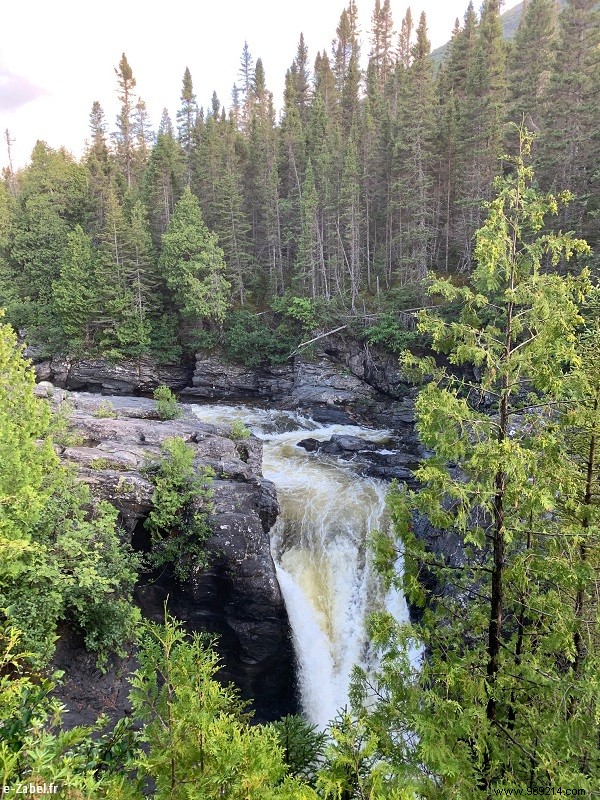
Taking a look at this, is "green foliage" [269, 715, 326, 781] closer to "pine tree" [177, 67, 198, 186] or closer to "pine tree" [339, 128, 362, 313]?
"pine tree" [339, 128, 362, 313]

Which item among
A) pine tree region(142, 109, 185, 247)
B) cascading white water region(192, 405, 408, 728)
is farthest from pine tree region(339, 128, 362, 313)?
cascading white water region(192, 405, 408, 728)

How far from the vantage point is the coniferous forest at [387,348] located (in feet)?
17.7

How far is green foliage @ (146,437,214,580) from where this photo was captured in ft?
47.2

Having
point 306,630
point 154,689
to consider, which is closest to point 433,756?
point 154,689

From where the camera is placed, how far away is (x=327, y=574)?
1662cm

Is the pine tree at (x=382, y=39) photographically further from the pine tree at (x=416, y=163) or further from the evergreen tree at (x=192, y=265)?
the evergreen tree at (x=192, y=265)

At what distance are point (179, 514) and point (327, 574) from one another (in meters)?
5.97

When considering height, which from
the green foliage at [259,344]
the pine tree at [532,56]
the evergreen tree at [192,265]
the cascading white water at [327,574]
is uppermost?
the pine tree at [532,56]

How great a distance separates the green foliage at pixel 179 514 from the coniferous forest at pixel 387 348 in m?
0.39

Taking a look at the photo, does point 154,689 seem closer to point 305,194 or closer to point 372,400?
point 372,400

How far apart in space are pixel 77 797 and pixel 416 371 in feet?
19.6

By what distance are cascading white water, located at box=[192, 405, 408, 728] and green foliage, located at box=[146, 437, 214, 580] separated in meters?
3.64

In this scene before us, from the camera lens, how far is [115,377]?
3488 cm

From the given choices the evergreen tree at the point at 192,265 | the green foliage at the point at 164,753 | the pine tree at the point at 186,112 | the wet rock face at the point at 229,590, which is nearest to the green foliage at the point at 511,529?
the green foliage at the point at 164,753
